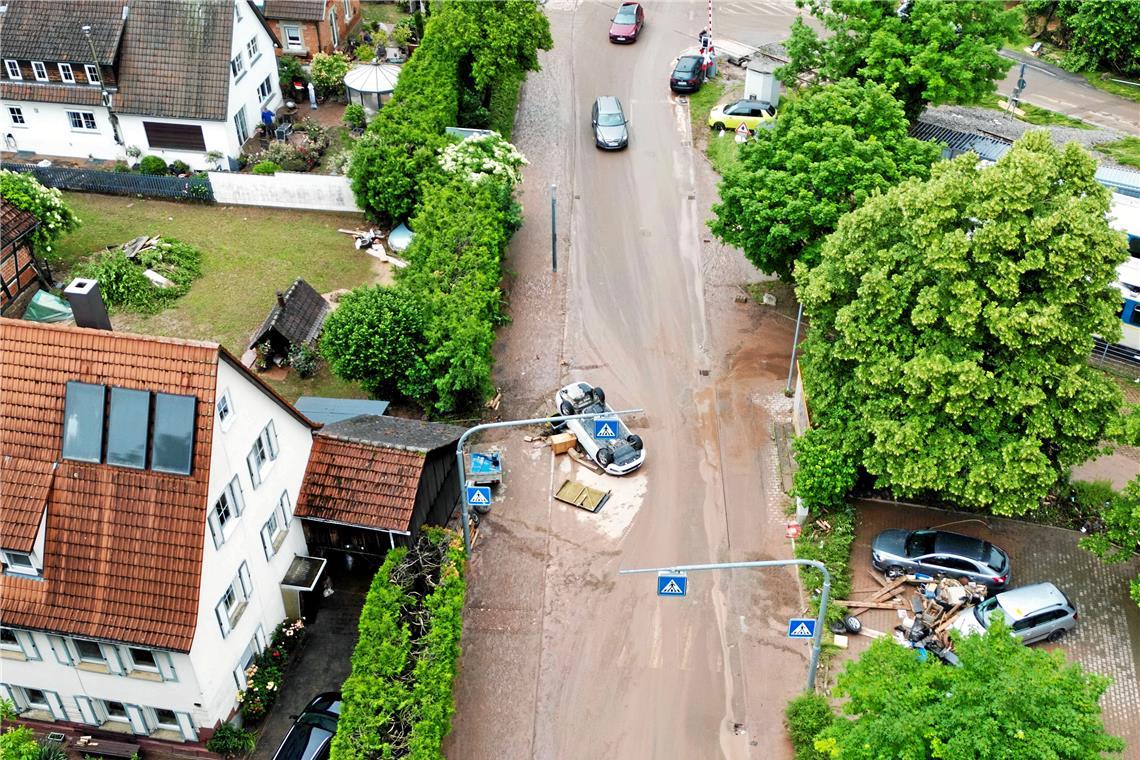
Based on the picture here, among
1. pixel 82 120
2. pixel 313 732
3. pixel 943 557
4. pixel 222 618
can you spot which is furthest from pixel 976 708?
pixel 82 120

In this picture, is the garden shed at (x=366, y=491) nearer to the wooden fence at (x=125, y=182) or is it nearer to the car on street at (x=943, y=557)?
the car on street at (x=943, y=557)

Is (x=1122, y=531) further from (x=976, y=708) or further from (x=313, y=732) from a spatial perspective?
(x=313, y=732)

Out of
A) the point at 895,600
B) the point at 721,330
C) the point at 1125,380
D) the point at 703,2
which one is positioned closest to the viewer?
the point at 895,600

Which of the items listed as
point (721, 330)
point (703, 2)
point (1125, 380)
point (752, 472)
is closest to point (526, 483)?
point (752, 472)

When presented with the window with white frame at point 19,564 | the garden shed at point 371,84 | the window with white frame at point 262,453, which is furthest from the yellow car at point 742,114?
the window with white frame at point 19,564

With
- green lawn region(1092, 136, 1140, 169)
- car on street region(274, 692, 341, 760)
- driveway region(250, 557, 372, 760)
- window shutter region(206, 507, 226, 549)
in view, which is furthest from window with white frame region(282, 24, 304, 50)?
car on street region(274, 692, 341, 760)

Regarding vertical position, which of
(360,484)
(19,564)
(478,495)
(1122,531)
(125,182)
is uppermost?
(19,564)

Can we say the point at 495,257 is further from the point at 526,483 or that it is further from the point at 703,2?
the point at 703,2
